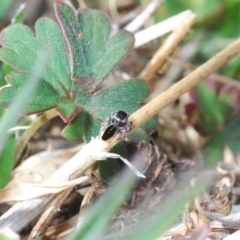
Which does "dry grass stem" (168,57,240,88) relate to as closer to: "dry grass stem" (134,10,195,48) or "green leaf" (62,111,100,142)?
"dry grass stem" (134,10,195,48)

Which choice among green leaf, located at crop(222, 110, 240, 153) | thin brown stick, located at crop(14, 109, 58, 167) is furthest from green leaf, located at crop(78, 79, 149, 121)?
green leaf, located at crop(222, 110, 240, 153)

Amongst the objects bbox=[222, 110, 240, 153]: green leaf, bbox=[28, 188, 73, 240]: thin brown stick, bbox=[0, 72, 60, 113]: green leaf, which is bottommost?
bbox=[222, 110, 240, 153]: green leaf

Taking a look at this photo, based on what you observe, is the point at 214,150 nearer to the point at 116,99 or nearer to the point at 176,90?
the point at 176,90

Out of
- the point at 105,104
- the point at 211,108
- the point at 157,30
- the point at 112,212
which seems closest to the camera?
the point at 112,212

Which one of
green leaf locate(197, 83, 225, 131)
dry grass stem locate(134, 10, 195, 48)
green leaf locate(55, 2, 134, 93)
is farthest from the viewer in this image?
green leaf locate(197, 83, 225, 131)

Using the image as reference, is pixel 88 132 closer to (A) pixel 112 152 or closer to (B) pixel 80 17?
(A) pixel 112 152

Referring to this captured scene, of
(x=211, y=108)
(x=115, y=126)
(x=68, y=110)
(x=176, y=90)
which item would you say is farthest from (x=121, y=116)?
(x=211, y=108)

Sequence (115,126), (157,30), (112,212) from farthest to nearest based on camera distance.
A: 1. (157,30)
2. (115,126)
3. (112,212)

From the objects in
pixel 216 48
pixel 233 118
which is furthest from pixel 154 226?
pixel 216 48
